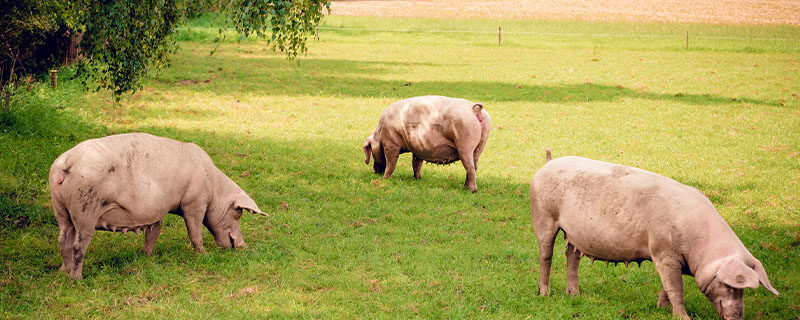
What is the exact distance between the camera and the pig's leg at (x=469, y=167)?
1334 cm

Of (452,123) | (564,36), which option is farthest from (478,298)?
(564,36)

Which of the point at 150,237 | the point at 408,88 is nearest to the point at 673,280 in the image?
the point at 150,237

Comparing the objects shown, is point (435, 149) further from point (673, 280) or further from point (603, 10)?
point (603, 10)

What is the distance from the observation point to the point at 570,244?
8.09 meters

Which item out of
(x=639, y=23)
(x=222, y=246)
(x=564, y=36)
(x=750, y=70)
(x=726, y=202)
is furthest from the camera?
(x=639, y=23)

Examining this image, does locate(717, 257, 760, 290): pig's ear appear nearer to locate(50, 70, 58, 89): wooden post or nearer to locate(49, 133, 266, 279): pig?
locate(49, 133, 266, 279): pig

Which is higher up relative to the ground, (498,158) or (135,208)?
(135,208)

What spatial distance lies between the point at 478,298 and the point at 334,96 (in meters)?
17.2

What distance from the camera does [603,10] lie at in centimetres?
6012

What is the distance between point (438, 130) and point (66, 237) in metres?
7.10

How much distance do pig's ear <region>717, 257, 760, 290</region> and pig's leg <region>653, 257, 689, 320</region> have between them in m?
0.50

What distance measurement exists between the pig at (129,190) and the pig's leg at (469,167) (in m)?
5.05

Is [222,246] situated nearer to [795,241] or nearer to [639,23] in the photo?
[795,241]

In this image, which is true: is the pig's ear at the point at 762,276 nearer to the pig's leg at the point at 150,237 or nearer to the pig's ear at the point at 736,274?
the pig's ear at the point at 736,274
